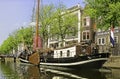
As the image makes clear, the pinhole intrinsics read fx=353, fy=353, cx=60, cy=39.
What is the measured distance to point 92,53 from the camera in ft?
160

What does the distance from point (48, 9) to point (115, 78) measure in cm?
3989

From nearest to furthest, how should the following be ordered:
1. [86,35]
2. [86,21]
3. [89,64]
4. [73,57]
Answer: [89,64] → [73,57] → [86,35] → [86,21]

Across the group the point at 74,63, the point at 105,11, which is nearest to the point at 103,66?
the point at 74,63

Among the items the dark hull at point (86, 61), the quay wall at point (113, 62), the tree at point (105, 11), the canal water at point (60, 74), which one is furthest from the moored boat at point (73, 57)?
the tree at point (105, 11)

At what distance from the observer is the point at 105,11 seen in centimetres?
4262

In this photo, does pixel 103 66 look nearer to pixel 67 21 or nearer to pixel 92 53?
pixel 92 53

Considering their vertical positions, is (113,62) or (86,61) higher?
(86,61)

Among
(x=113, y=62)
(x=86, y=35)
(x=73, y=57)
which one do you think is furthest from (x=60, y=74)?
(x=86, y=35)

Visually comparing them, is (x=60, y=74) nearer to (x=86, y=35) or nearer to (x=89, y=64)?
(x=89, y=64)

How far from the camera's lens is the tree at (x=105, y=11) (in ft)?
134

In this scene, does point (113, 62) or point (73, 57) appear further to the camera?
point (73, 57)

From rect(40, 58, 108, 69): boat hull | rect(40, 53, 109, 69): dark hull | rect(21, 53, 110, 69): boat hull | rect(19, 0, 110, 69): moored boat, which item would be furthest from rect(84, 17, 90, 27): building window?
rect(40, 58, 108, 69): boat hull

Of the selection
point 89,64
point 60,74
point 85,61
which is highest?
point 85,61

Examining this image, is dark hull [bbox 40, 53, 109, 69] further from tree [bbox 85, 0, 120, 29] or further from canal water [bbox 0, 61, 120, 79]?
tree [bbox 85, 0, 120, 29]
